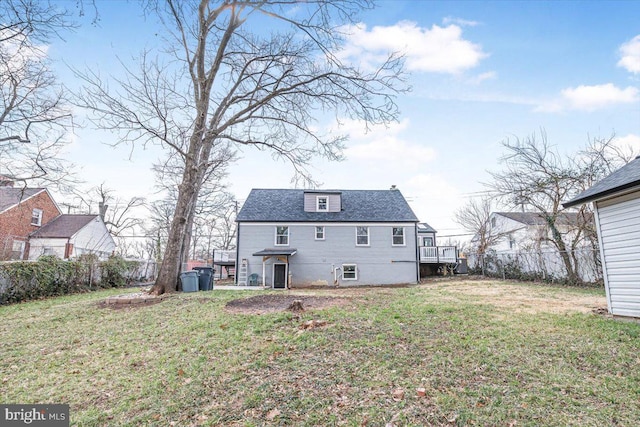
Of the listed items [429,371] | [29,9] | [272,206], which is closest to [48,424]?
[429,371]

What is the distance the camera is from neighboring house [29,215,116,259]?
74.0 ft

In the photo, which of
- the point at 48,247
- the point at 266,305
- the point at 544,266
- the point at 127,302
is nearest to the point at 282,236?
the point at 127,302

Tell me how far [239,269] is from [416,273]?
401 inches

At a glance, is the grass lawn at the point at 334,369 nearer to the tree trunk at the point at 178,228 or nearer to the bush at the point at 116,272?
the tree trunk at the point at 178,228

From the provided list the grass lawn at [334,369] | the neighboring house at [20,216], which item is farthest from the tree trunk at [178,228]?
the neighboring house at [20,216]

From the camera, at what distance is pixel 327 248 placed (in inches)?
722

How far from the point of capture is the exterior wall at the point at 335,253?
1806cm

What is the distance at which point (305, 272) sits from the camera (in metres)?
18.1

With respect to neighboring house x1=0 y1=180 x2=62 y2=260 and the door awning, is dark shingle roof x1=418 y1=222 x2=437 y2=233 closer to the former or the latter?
the door awning

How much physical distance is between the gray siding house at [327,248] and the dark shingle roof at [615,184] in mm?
11385

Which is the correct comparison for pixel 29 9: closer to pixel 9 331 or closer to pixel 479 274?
pixel 9 331

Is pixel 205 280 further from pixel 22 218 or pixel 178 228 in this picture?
pixel 22 218

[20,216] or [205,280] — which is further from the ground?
[20,216]

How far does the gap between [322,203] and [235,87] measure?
9066 millimetres
